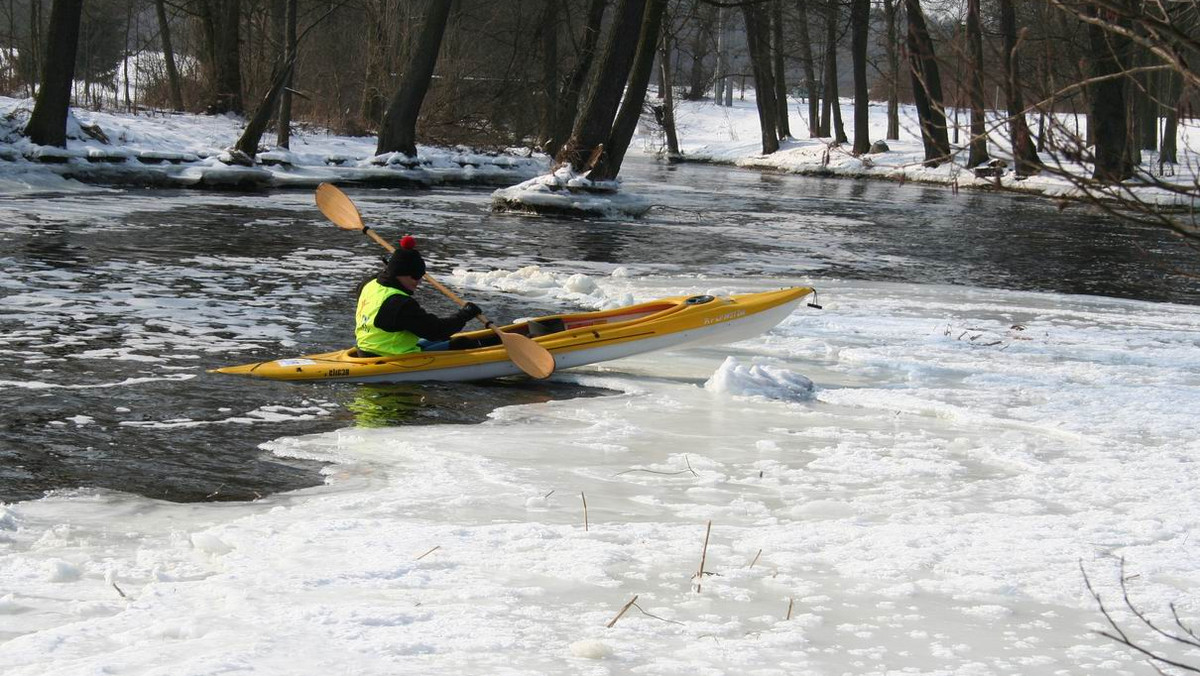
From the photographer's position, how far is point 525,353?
296 inches

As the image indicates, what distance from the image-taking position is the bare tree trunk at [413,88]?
21.2 m

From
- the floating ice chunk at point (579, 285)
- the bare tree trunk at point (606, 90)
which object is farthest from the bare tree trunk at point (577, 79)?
the floating ice chunk at point (579, 285)

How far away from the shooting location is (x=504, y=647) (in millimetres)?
3393

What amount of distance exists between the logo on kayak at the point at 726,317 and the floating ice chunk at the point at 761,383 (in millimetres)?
786

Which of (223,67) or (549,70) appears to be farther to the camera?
(549,70)

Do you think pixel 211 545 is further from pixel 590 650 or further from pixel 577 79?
pixel 577 79

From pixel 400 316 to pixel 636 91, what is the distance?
11.7 metres

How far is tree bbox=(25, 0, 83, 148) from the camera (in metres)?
17.7

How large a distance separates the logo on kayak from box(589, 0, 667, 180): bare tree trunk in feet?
34.1

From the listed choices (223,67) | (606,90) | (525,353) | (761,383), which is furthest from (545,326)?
(223,67)

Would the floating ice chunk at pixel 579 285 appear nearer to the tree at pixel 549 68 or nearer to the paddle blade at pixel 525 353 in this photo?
the paddle blade at pixel 525 353

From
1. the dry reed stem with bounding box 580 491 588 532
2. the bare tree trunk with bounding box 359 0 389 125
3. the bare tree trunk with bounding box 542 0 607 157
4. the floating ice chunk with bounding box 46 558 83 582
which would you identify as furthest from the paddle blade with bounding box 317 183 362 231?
the bare tree trunk with bounding box 359 0 389 125

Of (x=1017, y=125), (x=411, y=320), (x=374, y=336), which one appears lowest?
(x=374, y=336)

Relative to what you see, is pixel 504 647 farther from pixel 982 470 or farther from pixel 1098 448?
pixel 1098 448
